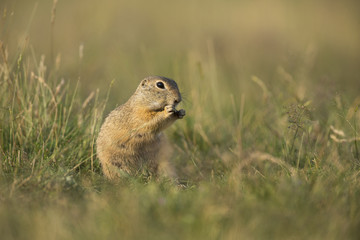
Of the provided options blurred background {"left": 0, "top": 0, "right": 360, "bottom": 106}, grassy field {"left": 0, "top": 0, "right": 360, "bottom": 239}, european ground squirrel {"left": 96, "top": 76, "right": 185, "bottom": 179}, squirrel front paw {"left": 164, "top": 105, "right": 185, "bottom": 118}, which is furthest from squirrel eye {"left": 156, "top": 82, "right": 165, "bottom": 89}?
blurred background {"left": 0, "top": 0, "right": 360, "bottom": 106}

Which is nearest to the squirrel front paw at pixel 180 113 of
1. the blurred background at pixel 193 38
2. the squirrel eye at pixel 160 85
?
the squirrel eye at pixel 160 85

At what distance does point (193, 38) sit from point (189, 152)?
18.2ft

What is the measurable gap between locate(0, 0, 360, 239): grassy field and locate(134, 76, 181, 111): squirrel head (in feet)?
1.33

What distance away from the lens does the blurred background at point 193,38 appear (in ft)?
24.3

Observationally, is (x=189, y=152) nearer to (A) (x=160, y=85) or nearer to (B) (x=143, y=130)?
(B) (x=143, y=130)

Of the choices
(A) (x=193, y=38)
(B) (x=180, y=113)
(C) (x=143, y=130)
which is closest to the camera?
(B) (x=180, y=113)

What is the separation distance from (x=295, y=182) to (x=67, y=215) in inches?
61.5

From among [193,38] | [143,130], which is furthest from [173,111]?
[193,38]

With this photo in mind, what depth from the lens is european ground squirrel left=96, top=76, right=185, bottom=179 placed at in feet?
14.3

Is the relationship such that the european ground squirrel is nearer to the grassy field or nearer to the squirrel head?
the squirrel head

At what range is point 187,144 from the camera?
4945mm

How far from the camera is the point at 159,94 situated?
4.46 metres

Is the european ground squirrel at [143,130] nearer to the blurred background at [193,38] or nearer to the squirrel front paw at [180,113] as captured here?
the squirrel front paw at [180,113]

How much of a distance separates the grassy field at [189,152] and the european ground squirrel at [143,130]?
17cm
